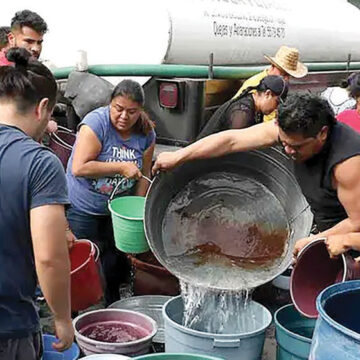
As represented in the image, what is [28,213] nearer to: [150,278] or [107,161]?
[107,161]

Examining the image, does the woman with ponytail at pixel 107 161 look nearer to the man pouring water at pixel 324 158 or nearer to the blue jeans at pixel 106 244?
the blue jeans at pixel 106 244

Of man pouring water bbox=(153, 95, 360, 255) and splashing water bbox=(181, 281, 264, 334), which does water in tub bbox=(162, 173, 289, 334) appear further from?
man pouring water bbox=(153, 95, 360, 255)

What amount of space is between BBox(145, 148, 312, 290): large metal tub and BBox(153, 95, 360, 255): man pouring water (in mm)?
457

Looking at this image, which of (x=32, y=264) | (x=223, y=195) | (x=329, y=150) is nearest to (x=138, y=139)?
(x=223, y=195)

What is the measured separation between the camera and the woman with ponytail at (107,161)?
3924 millimetres

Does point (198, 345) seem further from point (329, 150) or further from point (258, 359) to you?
point (329, 150)

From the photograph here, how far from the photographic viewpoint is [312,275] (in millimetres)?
3678

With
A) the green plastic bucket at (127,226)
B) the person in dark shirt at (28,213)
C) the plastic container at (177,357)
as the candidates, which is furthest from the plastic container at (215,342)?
the person in dark shirt at (28,213)

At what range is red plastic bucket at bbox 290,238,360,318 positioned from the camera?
3521 millimetres

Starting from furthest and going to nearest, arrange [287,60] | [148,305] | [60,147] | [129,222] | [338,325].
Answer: [287,60] < [60,147] < [148,305] < [129,222] < [338,325]

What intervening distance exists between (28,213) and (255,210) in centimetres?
221

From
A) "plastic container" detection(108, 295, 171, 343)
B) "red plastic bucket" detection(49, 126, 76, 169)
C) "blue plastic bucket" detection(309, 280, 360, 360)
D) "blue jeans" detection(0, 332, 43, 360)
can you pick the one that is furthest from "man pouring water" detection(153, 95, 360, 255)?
"red plastic bucket" detection(49, 126, 76, 169)

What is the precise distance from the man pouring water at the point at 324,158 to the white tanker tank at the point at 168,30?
210cm

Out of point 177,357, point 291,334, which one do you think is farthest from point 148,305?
point 177,357
